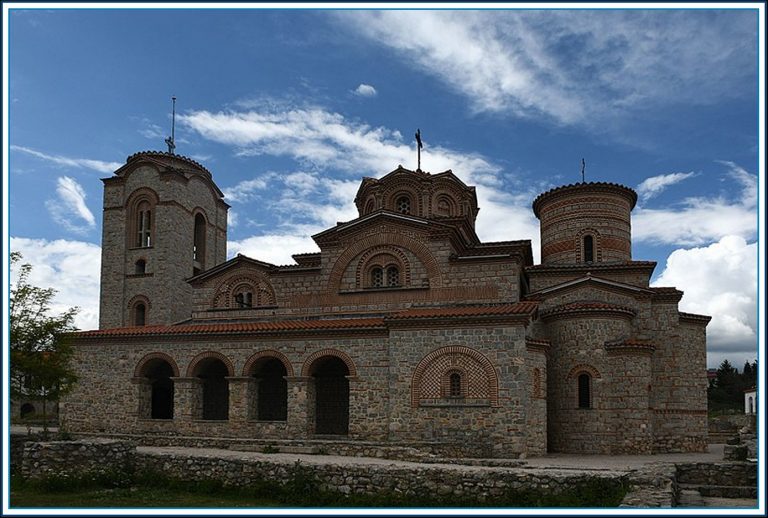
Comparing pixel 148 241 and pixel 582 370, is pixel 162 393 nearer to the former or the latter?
pixel 148 241

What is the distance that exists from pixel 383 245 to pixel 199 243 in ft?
36.4

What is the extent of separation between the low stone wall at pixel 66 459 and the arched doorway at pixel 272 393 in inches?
280

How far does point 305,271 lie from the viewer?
72.8 feet

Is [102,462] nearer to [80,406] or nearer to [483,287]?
[80,406]

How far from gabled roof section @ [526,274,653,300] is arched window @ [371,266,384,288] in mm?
4480

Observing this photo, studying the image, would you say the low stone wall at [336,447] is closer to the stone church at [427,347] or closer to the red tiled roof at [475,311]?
the stone church at [427,347]

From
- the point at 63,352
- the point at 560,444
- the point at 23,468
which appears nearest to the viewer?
the point at 23,468

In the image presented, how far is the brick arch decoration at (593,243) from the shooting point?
76.4 ft

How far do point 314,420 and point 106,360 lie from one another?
707 cm

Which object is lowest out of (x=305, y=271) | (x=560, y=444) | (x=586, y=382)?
(x=560, y=444)

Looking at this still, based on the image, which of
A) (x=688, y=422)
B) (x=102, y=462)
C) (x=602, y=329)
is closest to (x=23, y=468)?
(x=102, y=462)

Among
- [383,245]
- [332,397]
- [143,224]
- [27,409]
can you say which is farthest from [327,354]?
[27,409]

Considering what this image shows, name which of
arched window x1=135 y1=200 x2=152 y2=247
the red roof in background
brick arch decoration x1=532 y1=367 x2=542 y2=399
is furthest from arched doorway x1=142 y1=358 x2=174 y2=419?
brick arch decoration x1=532 y1=367 x2=542 y2=399

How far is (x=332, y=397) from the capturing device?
21.3 metres
